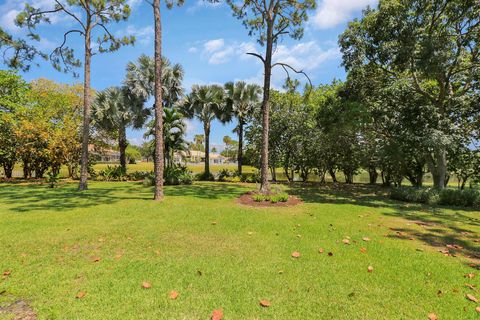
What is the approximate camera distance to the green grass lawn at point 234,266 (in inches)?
115

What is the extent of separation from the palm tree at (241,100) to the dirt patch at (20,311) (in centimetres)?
1941

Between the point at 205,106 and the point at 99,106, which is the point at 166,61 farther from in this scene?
the point at 99,106

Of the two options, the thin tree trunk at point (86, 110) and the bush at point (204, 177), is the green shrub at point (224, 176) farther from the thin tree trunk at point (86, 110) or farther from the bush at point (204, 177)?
the thin tree trunk at point (86, 110)

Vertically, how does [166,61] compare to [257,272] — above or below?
above

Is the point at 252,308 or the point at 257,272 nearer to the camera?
the point at 252,308

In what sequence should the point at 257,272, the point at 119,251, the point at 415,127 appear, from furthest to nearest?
the point at 415,127, the point at 119,251, the point at 257,272

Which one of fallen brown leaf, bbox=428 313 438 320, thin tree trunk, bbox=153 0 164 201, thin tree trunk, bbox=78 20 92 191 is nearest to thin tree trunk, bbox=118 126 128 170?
thin tree trunk, bbox=78 20 92 191

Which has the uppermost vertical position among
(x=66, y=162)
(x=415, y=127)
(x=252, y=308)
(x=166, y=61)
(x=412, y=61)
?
(x=166, y=61)

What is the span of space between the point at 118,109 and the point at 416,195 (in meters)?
21.6

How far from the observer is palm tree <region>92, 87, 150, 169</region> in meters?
21.5

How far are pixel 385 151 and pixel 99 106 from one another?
70.1 feet

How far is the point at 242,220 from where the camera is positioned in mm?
6914

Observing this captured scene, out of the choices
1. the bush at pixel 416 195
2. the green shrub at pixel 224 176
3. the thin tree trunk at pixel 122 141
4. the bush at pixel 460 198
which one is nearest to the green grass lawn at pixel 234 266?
the bush at pixel 460 198

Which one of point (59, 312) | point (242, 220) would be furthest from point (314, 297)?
point (242, 220)
